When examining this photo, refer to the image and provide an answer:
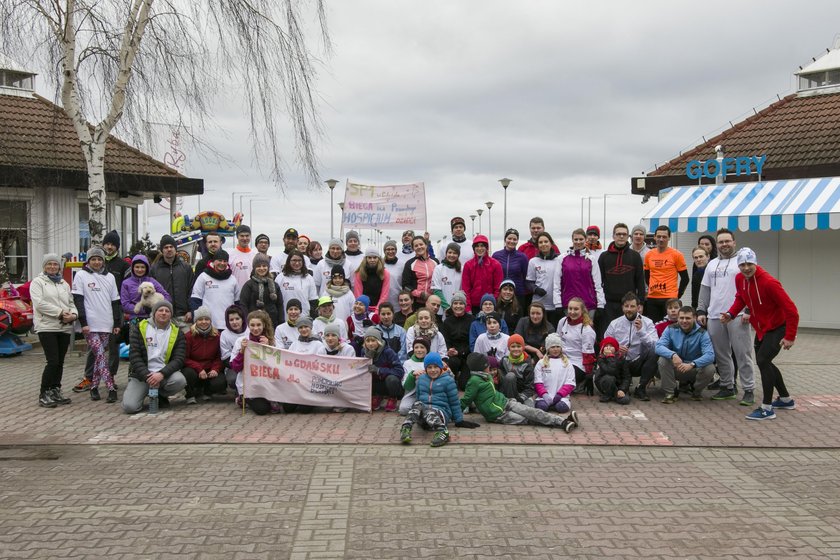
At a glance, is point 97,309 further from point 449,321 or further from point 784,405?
point 784,405

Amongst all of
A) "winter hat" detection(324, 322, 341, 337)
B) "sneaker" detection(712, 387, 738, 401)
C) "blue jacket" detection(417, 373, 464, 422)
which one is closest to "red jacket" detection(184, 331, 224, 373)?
"winter hat" detection(324, 322, 341, 337)

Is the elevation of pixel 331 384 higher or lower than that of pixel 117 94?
lower

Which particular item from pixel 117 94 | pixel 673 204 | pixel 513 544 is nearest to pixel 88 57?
pixel 117 94

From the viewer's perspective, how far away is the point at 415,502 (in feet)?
18.1

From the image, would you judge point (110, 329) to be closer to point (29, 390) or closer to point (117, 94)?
point (29, 390)

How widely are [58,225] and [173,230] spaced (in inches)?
163

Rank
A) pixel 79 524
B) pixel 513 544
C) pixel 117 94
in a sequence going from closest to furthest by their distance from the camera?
pixel 513 544, pixel 79 524, pixel 117 94

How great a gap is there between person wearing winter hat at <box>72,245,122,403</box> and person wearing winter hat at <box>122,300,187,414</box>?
79 cm

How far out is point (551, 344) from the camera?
8.74 m

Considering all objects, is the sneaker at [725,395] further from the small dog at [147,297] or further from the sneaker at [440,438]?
the small dog at [147,297]

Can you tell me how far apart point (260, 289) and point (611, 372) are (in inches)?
176

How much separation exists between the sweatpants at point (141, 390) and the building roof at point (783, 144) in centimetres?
1498

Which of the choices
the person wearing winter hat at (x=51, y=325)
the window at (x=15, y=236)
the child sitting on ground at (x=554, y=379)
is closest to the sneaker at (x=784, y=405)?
the child sitting on ground at (x=554, y=379)

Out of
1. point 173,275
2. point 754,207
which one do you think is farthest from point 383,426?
point 754,207
